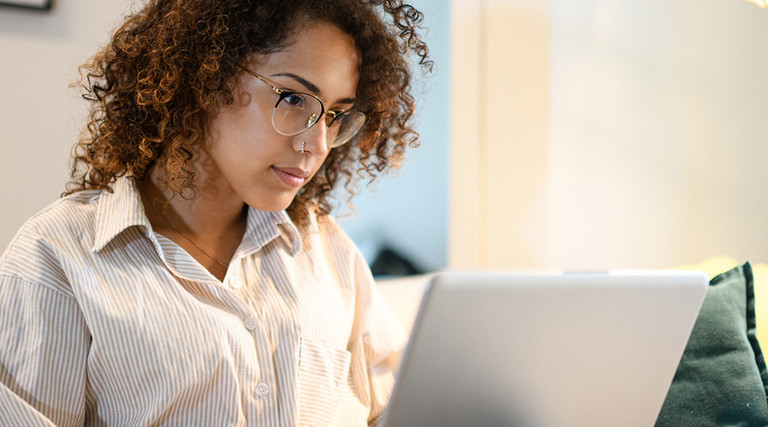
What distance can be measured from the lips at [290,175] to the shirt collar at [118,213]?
0.69ft

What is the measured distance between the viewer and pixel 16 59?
1.54m

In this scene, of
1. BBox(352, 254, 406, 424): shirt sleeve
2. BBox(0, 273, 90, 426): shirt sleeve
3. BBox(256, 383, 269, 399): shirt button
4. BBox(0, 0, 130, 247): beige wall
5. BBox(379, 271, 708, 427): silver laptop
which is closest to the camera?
BBox(379, 271, 708, 427): silver laptop

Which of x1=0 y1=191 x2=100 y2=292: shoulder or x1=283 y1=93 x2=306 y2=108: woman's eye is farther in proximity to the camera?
x1=283 y1=93 x2=306 y2=108: woman's eye

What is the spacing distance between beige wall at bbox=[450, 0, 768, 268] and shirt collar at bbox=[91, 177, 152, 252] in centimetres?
156

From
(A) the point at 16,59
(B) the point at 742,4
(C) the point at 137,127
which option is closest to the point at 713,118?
(B) the point at 742,4

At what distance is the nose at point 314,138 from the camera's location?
45.4 inches

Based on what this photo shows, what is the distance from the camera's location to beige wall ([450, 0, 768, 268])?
201 cm

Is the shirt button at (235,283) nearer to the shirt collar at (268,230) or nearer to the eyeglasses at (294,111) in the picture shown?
the shirt collar at (268,230)

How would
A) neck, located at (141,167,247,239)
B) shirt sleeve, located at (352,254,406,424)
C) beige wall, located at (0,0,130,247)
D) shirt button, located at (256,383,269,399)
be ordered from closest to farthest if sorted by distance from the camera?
shirt button, located at (256,383,269,399) → neck, located at (141,167,247,239) → shirt sleeve, located at (352,254,406,424) → beige wall, located at (0,0,130,247)

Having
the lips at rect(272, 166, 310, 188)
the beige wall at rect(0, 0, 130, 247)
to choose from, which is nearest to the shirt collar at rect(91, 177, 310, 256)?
the lips at rect(272, 166, 310, 188)

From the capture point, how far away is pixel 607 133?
2.35m

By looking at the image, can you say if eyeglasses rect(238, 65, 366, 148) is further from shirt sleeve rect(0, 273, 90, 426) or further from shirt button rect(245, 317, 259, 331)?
shirt sleeve rect(0, 273, 90, 426)

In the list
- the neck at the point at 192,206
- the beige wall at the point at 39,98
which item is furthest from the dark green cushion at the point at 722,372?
the beige wall at the point at 39,98

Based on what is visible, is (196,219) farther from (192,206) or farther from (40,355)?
(40,355)
